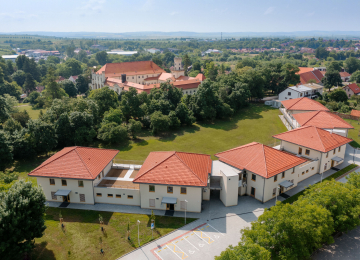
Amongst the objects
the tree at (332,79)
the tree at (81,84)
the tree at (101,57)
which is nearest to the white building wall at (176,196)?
the tree at (81,84)

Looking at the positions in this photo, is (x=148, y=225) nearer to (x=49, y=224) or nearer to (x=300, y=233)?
(x=49, y=224)

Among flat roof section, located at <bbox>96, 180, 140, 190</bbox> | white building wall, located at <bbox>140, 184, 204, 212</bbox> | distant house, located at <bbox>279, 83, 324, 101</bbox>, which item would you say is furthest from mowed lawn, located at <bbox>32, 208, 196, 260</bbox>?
distant house, located at <bbox>279, 83, 324, 101</bbox>

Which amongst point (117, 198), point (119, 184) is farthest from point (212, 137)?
point (117, 198)

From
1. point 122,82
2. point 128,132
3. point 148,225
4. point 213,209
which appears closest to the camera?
point 148,225

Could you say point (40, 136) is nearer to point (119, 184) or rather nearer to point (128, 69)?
point (119, 184)

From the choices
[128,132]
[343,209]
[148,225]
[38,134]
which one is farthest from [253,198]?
[38,134]

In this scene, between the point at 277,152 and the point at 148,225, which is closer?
the point at 148,225
